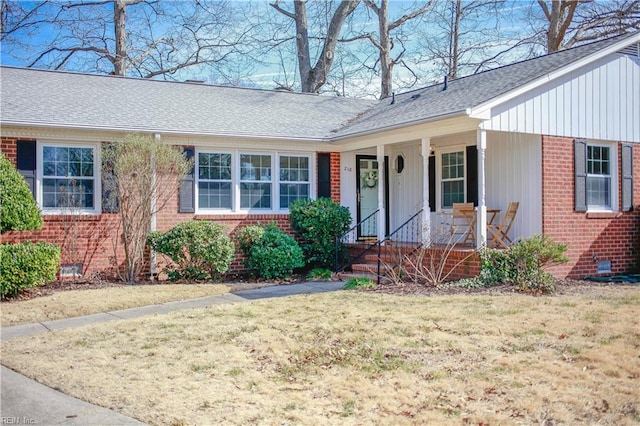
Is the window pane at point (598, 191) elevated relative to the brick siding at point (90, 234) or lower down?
elevated

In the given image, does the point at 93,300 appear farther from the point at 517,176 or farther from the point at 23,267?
the point at 517,176

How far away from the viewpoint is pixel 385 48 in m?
27.3

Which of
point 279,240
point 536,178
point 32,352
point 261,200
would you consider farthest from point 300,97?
point 32,352

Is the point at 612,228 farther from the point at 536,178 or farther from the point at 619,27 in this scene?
the point at 619,27

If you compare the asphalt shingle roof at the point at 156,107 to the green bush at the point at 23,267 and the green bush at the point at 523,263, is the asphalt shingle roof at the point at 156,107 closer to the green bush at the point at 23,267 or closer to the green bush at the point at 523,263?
the green bush at the point at 23,267

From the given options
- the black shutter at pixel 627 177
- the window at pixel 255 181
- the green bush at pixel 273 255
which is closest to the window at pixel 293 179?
the window at pixel 255 181

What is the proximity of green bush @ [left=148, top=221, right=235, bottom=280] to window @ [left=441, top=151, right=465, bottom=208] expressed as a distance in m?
5.38

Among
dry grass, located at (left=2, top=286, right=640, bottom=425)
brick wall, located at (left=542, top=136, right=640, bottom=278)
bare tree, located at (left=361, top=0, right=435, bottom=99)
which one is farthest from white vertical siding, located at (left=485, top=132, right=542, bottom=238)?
bare tree, located at (left=361, top=0, right=435, bottom=99)

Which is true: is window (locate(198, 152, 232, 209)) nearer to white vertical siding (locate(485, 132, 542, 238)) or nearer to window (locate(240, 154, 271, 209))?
window (locate(240, 154, 271, 209))

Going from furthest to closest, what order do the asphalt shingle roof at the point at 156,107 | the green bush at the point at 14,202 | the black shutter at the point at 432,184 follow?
1. the black shutter at the point at 432,184
2. the asphalt shingle roof at the point at 156,107
3. the green bush at the point at 14,202

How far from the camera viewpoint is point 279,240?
1316cm

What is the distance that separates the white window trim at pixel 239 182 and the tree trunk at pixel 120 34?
39.9 feet

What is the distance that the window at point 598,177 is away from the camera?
1307 cm

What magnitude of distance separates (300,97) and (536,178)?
8.21m
